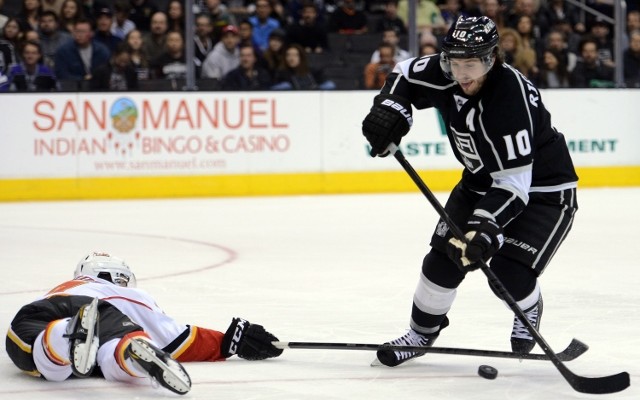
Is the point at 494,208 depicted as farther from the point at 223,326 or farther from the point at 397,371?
the point at 223,326

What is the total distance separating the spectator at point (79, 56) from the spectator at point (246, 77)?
3.12 ft

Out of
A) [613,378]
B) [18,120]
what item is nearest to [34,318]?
[613,378]

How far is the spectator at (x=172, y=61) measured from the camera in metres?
9.73

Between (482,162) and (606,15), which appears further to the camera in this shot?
(606,15)

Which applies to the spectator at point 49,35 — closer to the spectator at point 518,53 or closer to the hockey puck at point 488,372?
the spectator at point 518,53

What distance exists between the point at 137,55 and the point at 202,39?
58 centimetres

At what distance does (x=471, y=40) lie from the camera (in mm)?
3705

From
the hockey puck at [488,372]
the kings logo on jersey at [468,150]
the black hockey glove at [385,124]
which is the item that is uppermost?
the black hockey glove at [385,124]

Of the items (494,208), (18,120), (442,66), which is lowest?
(18,120)

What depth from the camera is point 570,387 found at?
3752 mm

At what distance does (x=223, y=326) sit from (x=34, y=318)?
44.8 inches

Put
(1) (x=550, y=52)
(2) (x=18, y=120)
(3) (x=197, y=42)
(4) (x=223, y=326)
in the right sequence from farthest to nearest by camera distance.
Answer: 1. (1) (x=550, y=52)
2. (3) (x=197, y=42)
3. (2) (x=18, y=120)
4. (4) (x=223, y=326)

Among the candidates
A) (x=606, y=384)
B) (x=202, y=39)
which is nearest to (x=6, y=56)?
(x=202, y=39)

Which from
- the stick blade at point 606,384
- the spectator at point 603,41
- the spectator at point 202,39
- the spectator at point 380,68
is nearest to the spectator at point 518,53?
the spectator at point 603,41
